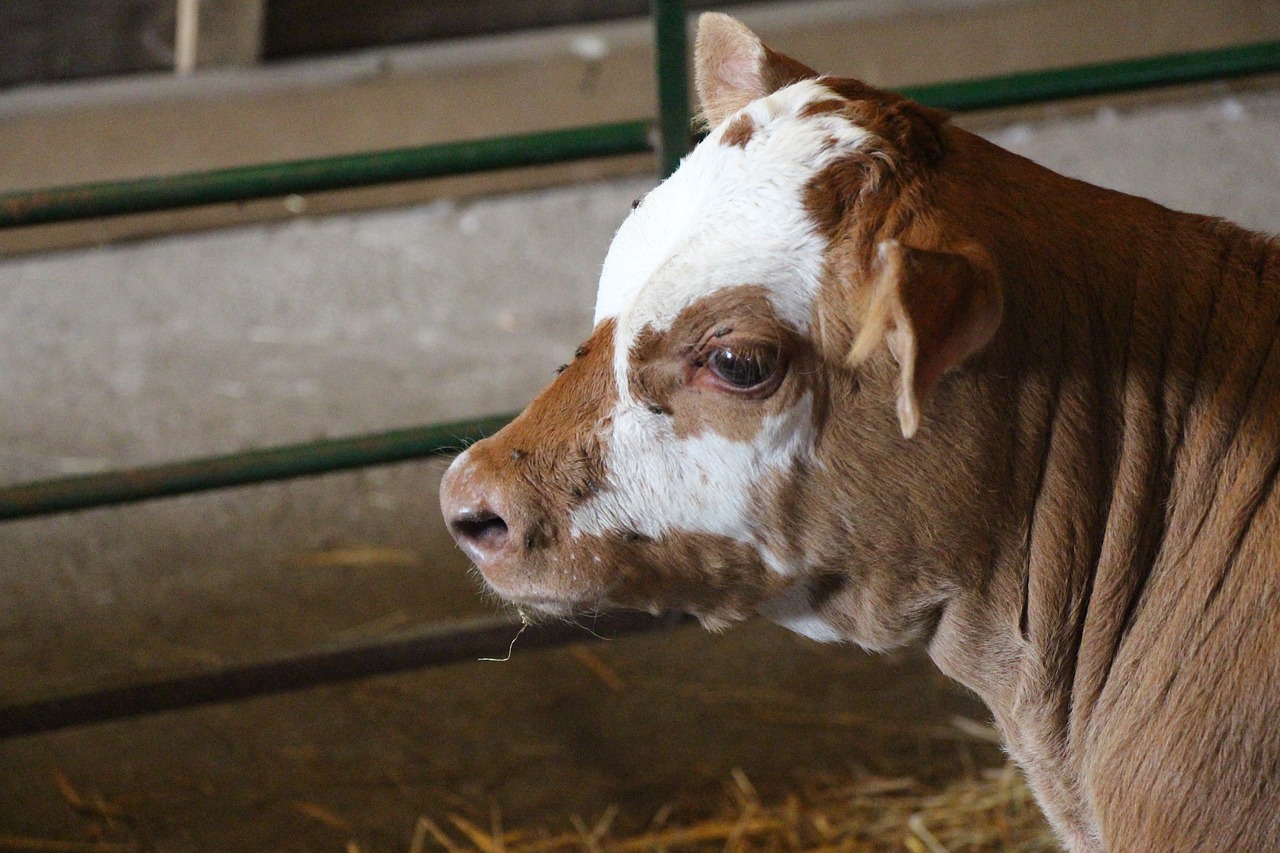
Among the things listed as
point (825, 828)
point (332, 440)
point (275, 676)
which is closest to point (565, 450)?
point (332, 440)

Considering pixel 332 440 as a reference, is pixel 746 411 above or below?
above

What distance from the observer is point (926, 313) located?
1314 mm

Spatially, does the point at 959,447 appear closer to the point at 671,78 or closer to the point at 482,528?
the point at 482,528

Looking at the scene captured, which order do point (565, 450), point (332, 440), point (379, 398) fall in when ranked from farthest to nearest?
point (379, 398)
point (332, 440)
point (565, 450)

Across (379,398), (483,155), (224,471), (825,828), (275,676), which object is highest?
(483,155)

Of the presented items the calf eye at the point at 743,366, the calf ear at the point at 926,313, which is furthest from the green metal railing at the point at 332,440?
the calf ear at the point at 926,313

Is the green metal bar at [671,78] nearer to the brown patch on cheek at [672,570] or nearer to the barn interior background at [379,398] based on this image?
the barn interior background at [379,398]

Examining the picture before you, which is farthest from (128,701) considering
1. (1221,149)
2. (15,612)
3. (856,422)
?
(1221,149)

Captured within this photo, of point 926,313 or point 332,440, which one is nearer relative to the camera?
point 926,313

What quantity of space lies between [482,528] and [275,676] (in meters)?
1.22

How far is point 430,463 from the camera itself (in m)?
4.34

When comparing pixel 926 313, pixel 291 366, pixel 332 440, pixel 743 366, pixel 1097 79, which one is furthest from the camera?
pixel 291 366

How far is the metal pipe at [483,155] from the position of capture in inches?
97.2

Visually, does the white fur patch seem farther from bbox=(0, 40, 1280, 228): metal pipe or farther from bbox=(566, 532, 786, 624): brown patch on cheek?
bbox=(0, 40, 1280, 228): metal pipe
